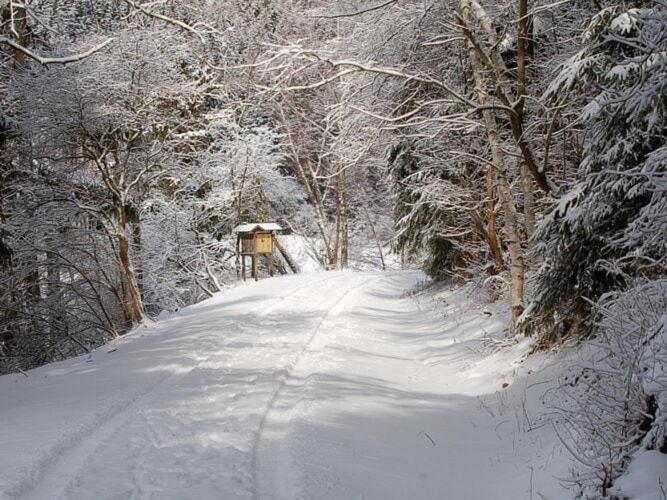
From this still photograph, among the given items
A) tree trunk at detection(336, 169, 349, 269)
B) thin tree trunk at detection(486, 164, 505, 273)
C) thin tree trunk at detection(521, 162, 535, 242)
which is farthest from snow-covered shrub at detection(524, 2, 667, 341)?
tree trunk at detection(336, 169, 349, 269)

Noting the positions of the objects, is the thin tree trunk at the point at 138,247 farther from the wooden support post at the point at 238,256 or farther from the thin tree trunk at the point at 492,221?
the thin tree trunk at the point at 492,221

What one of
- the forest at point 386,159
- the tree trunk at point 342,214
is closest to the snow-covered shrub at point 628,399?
the forest at point 386,159

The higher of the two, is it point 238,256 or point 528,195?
point 528,195

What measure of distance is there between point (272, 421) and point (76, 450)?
5.51ft

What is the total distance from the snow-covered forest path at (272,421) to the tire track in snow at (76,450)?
0.01 meters

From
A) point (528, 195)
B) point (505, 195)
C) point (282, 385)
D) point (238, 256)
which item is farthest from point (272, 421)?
point (238, 256)

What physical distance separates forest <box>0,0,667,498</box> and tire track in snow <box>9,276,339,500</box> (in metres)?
3.00

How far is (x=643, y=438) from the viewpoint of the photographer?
316 cm

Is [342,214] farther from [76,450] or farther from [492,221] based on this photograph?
[76,450]

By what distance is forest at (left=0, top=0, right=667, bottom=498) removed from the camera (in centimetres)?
389

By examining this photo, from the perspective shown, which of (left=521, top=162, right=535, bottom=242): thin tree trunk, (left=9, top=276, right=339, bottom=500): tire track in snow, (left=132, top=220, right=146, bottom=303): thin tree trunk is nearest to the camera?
(left=9, top=276, right=339, bottom=500): tire track in snow

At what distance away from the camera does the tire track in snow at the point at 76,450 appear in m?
3.86

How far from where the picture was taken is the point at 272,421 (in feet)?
17.3

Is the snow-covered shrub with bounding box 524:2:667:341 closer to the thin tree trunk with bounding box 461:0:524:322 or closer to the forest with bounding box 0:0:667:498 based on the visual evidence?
the forest with bounding box 0:0:667:498
